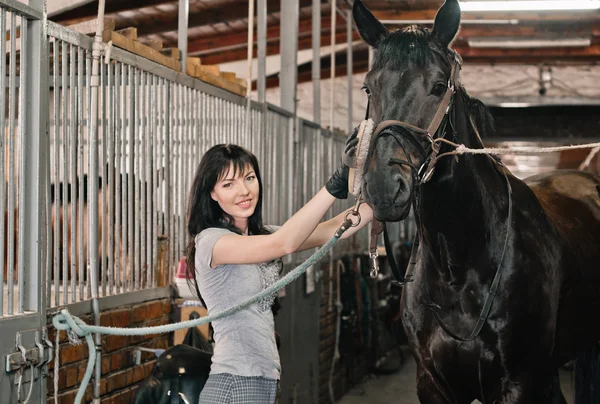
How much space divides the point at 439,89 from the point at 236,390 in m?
1.03

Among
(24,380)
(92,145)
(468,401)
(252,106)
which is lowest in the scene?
(468,401)

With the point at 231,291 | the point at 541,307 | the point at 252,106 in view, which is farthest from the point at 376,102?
the point at 252,106

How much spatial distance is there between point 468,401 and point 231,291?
3.71 feet

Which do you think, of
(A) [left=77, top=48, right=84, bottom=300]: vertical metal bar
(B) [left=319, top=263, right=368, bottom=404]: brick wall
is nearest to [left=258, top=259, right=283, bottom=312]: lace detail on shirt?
(A) [left=77, top=48, right=84, bottom=300]: vertical metal bar

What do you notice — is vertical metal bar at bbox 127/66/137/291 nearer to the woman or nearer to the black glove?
the woman

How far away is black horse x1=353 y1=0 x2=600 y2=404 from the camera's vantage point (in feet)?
7.14

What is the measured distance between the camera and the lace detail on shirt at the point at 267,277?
2121 mm

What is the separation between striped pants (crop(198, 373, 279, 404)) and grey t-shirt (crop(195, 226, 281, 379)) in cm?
2

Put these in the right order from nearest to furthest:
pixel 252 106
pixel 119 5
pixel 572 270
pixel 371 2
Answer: pixel 572 270 → pixel 252 106 → pixel 119 5 → pixel 371 2

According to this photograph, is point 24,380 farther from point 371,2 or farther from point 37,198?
point 371,2

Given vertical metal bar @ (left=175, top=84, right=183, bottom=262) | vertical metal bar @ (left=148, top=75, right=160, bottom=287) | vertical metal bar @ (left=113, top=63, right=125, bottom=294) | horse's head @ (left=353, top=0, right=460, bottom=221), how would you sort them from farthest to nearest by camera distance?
vertical metal bar @ (left=175, top=84, right=183, bottom=262) → vertical metal bar @ (left=148, top=75, right=160, bottom=287) → vertical metal bar @ (left=113, top=63, right=125, bottom=294) → horse's head @ (left=353, top=0, right=460, bottom=221)

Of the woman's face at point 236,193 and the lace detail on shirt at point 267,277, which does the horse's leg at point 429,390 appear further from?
the woman's face at point 236,193

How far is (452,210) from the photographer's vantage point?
2.44m

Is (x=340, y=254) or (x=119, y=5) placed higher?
(x=119, y=5)
